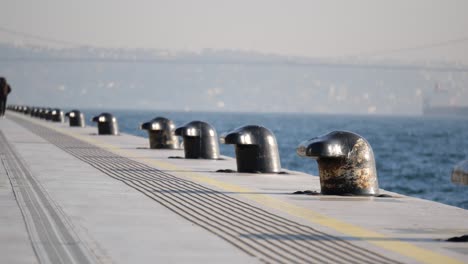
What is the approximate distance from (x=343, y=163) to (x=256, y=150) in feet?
14.1

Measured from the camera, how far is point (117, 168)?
19.3 metres

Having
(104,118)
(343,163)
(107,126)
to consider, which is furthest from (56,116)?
(343,163)

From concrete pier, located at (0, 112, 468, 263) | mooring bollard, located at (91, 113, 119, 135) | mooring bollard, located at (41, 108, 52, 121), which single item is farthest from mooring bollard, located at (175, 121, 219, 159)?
mooring bollard, located at (41, 108, 52, 121)

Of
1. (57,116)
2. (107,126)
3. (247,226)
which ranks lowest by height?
(247,226)

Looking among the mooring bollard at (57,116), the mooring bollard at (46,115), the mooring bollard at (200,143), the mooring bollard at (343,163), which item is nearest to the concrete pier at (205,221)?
the mooring bollard at (343,163)

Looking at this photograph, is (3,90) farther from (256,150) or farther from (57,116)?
(256,150)

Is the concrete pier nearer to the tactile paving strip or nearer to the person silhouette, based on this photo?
the tactile paving strip

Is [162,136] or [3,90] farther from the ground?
[3,90]

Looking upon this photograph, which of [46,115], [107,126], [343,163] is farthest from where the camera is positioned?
[46,115]

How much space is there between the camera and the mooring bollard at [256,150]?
60.2ft

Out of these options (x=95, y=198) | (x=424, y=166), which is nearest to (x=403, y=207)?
(x=95, y=198)

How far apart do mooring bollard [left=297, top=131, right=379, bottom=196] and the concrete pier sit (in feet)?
1.16

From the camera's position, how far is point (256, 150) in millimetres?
18609

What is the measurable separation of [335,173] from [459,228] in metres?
3.62
